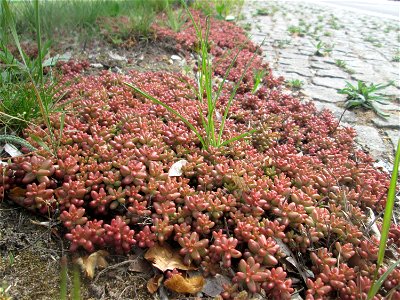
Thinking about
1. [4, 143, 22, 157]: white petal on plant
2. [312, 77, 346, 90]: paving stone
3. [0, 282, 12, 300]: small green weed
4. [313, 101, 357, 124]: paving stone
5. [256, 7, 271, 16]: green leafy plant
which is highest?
[4, 143, 22, 157]: white petal on plant

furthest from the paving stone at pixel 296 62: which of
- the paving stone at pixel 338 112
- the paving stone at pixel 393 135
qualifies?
the paving stone at pixel 393 135

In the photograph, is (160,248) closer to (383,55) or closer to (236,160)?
(236,160)

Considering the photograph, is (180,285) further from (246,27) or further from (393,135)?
(246,27)

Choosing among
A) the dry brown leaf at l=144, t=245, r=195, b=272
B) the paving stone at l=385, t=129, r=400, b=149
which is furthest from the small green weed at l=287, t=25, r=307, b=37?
the dry brown leaf at l=144, t=245, r=195, b=272

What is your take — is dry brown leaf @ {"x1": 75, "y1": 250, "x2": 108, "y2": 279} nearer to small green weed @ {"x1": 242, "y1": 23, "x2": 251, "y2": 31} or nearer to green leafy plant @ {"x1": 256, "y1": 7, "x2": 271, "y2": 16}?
small green weed @ {"x1": 242, "y1": 23, "x2": 251, "y2": 31}

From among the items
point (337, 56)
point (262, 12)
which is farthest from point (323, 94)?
point (262, 12)

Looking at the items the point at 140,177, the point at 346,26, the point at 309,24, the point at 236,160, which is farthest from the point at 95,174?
the point at 346,26
